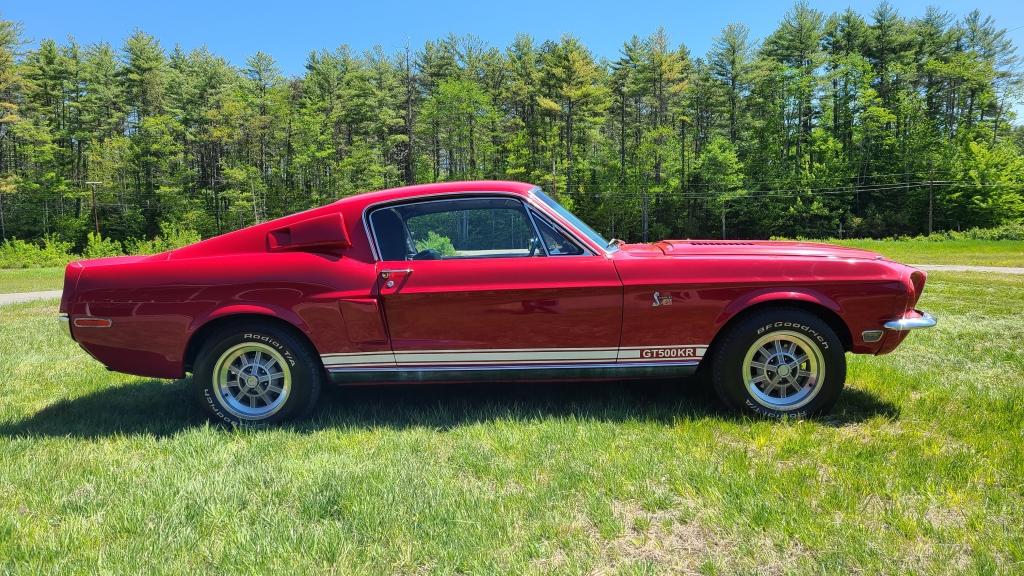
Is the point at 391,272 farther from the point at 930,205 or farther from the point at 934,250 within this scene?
the point at 930,205

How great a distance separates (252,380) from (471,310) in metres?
1.57

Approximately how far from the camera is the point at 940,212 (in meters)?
45.0

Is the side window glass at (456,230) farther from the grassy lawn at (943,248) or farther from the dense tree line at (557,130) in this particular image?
the dense tree line at (557,130)

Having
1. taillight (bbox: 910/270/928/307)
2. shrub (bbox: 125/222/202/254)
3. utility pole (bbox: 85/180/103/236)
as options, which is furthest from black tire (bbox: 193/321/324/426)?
utility pole (bbox: 85/180/103/236)

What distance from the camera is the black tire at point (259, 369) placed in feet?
12.2

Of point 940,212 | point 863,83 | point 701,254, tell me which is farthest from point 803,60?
point 701,254

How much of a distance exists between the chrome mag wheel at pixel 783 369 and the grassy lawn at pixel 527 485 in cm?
21

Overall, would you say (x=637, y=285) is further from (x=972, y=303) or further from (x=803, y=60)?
(x=803, y=60)

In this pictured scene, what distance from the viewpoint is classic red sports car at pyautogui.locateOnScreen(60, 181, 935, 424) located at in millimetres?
3584

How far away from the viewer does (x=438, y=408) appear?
13.3 ft

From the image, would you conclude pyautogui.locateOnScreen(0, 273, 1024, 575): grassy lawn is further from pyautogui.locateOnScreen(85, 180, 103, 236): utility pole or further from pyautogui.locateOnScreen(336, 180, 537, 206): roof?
pyautogui.locateOnScreen(85, 180, 103, 236): utility pole

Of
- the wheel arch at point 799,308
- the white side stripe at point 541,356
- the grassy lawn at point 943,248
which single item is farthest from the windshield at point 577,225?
the grassy lawn at point 943,248

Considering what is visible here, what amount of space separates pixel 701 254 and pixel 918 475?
5.43 feet

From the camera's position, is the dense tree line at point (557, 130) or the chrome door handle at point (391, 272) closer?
the chrome door handle at point (391, 272)
